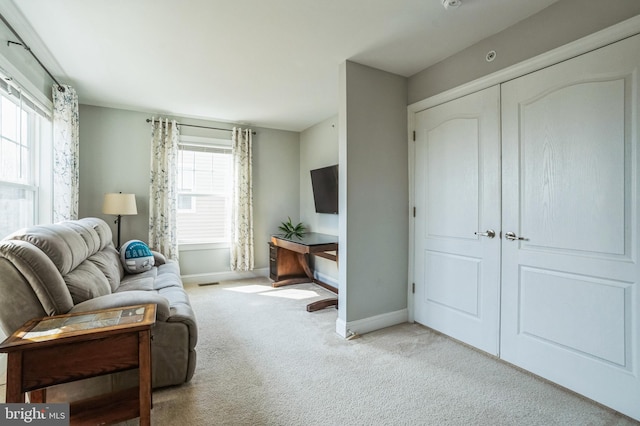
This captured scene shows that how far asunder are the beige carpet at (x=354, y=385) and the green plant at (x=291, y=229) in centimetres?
192

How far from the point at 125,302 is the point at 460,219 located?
2.50m

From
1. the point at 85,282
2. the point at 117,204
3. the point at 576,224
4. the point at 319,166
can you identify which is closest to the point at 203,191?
the point at 117,204

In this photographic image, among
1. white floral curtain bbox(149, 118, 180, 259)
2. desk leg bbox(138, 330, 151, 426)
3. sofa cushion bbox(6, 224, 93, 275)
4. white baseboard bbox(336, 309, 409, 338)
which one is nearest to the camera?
desk leg bbox(138, 330, 151, 426)

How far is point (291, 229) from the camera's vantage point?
4.85m

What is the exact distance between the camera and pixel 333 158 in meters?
4.38

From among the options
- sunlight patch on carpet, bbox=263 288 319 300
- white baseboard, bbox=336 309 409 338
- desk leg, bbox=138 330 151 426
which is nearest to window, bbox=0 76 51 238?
desk leg, bbox=138 330 151 426

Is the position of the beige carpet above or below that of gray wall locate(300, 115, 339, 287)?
below

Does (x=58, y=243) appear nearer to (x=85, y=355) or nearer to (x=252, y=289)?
(x=85, y=355)

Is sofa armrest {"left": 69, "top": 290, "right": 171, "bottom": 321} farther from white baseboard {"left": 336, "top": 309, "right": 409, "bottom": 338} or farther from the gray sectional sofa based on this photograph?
white baseboard {"left": 336, "top": 309, "right": 409, "bottom": 338}

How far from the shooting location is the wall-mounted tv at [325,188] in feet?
13.8

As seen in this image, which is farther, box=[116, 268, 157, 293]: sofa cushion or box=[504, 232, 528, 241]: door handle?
box=[116, 268, 157, 293]: sofa cushion

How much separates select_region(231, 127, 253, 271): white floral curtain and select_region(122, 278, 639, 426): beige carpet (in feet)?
6.19

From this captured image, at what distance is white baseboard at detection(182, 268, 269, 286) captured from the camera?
451 centimetres

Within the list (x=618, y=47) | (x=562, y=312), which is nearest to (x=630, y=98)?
(x=618, y=47)
